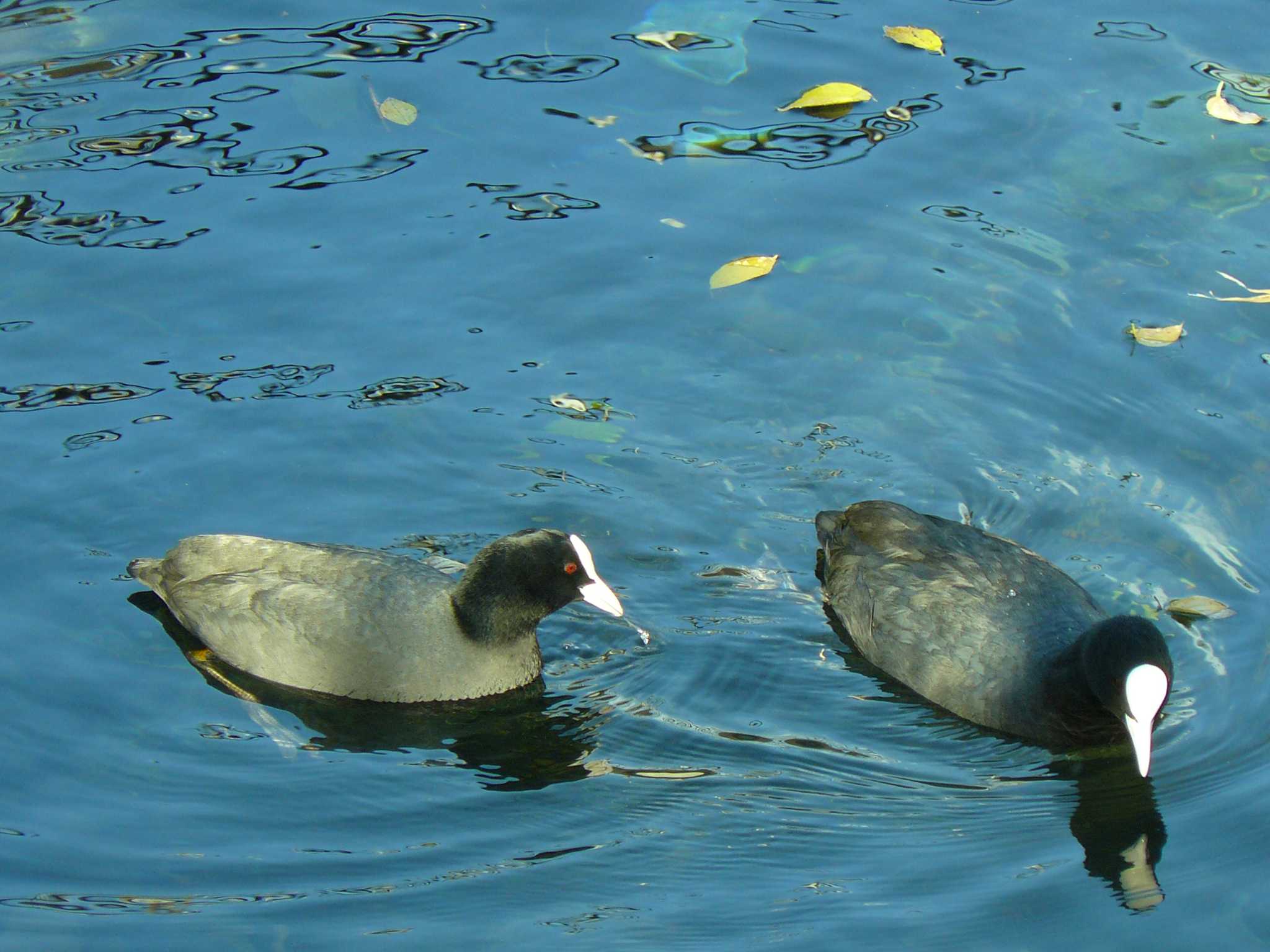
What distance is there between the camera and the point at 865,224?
856cm

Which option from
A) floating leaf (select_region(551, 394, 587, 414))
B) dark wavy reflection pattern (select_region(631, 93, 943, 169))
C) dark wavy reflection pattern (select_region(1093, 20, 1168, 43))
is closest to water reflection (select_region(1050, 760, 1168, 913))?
floating leaf (select_region(551, 394, 587, 414))

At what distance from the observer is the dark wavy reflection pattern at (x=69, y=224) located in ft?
27.0

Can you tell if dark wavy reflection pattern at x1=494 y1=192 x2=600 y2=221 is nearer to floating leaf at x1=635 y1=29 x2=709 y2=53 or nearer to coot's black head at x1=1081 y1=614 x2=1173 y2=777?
floating leaf at x1=635 y1=29 x2=709 y2=53

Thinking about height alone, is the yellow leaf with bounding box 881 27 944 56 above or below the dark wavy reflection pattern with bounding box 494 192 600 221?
above

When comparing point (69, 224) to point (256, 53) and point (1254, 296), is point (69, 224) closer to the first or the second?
point (256, 53)

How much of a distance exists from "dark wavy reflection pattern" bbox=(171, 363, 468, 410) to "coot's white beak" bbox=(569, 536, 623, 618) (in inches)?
62.9

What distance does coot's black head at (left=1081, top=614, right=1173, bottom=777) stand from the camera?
550 cm

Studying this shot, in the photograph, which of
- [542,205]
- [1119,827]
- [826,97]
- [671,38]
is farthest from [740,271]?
[1119,827]

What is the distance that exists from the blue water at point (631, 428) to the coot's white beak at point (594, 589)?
1.07ft

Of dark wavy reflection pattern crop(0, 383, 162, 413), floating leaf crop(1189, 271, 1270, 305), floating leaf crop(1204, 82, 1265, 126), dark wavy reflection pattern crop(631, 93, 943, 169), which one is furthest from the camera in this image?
floating leaf crop(1204, 82, 1265, 126)

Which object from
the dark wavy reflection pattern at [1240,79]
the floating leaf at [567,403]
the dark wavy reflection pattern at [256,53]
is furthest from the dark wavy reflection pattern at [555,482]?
the dark wavy reflection pattern at [1240,79]

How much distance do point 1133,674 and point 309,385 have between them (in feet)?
12.4

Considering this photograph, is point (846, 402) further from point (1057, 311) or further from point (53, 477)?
point (53, 477)

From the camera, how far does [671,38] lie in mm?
10016
